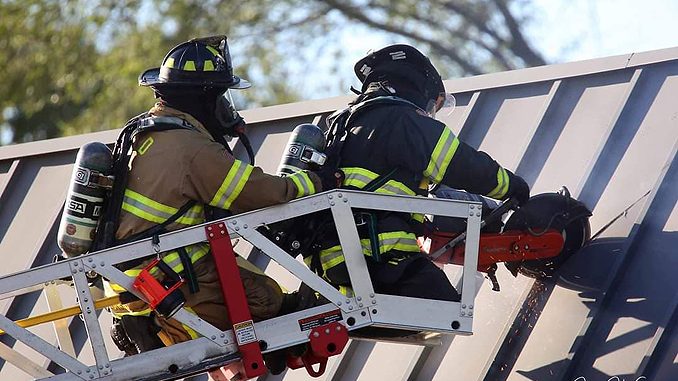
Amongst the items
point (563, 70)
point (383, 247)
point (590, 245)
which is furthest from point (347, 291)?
point (563, 70)

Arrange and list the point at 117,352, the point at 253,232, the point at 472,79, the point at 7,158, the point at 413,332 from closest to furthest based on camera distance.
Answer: the point at 253,232, the point at 413,332, the point at 472,79, the point at 117,352, the point at 7,158

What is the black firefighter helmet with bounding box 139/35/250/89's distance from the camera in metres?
5.11

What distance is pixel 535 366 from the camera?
17.9ft

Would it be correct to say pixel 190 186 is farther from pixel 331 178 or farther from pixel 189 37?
pixel 189 37

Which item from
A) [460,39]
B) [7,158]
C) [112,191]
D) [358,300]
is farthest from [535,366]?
[460,39]

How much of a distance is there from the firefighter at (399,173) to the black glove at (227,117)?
1.30 ft

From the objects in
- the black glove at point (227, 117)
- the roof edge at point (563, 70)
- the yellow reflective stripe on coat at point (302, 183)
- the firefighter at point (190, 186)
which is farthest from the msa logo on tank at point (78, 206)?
the roof edge at point (563, 70)

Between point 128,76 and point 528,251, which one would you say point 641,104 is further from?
point 128,76

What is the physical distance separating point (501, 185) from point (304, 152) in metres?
0.85

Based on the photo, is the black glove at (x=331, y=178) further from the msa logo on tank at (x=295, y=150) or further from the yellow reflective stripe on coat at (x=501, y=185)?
the yellow reflective stripe on coat at (x=501, y=185)

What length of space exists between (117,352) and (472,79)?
2.43 meters

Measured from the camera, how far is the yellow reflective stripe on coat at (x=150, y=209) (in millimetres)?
4930

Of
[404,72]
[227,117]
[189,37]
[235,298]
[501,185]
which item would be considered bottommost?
[235,298]

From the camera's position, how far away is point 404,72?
5418 millimetres
